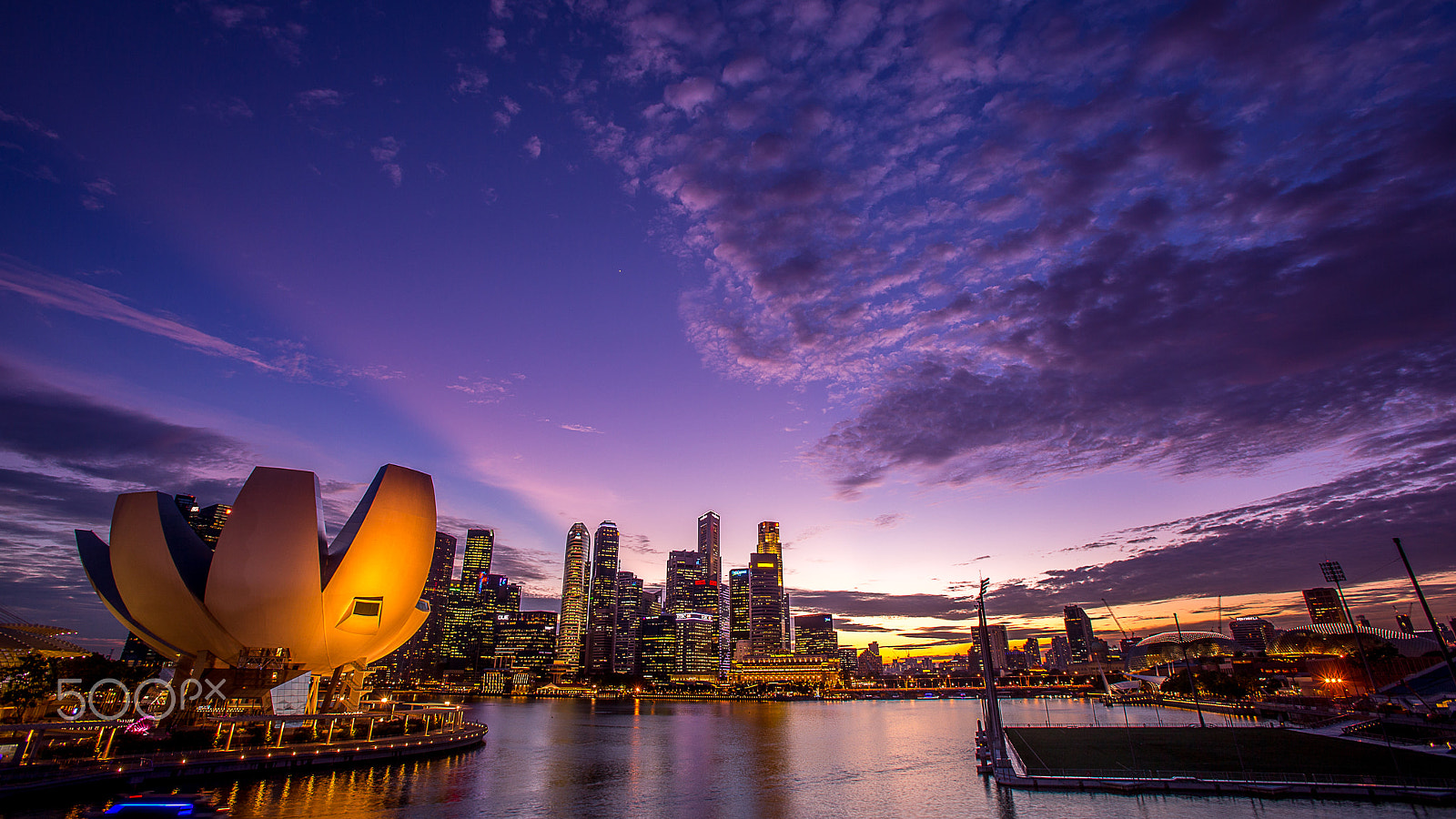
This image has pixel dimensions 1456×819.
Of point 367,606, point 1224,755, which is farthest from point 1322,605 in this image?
point 367,606

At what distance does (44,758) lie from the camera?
28.8 m

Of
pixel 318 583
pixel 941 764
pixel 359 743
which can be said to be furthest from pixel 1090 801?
pixel 318 583

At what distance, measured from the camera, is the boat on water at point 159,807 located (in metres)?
22.6

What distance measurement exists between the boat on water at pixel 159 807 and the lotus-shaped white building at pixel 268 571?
→ 46.8ft

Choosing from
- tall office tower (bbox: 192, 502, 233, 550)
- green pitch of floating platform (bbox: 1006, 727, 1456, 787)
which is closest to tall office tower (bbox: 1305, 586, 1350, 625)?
green pitch of floating platform (bbox: 1006, 727, 1456, 787)

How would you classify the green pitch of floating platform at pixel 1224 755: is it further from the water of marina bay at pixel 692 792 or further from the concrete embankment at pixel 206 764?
the concrete embankment at pixel 206 764

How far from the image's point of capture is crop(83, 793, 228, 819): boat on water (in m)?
22.6

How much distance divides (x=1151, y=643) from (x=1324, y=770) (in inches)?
7282

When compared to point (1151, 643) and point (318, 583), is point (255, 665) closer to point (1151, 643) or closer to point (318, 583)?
point (318, 583)

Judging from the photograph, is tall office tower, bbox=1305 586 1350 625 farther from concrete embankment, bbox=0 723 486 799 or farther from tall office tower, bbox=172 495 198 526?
tall office tower, bbox=172 495 198 526

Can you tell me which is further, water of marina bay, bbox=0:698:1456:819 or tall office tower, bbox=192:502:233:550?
tall office tower, bbox=192:502:233:550

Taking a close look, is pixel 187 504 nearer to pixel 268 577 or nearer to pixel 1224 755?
pixel 268 577

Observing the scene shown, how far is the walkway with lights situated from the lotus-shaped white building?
14.1 ft

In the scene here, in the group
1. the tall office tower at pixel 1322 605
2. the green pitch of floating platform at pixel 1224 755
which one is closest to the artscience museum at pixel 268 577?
the green pitch of floating platform at pixel 1224 755
